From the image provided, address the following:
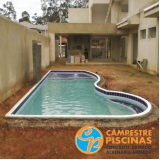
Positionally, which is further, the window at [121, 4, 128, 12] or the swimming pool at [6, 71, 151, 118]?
the window at [121, 4, 128, 12]

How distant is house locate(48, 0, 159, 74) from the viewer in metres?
12.8

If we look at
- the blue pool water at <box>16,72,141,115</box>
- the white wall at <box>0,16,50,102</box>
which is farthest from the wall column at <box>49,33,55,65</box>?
the blue pool water at <box>16,72,141,115</box>

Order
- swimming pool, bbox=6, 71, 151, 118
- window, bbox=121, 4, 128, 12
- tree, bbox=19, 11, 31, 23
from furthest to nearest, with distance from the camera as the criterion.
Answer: tree, bbox=19, 11, 31, 23, window, bbox=121, 4, 128, 12, swimming pool, bbox=6, 71, 151, 118

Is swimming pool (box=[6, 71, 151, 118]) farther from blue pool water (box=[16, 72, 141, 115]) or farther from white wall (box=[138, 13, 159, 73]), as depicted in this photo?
white wall (box=[138, 13, 159, 73])

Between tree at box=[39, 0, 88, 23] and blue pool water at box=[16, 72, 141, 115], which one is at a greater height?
tree at box=[39, 0, 88, 23]

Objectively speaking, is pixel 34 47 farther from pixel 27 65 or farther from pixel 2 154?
pixel 2 154

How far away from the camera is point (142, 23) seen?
48.4 ft

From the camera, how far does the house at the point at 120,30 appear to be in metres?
12.8

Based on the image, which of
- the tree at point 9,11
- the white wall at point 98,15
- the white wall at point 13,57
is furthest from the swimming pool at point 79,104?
the tree at point 9,11

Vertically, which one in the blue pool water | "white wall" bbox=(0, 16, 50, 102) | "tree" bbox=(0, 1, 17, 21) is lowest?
the blue pool water

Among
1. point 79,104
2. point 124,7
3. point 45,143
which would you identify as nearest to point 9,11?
point 124,7

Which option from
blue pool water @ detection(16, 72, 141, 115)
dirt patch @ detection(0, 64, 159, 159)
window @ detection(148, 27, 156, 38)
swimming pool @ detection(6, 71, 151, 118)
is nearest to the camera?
dirt patch @ detection(0, 64, 159, 159)

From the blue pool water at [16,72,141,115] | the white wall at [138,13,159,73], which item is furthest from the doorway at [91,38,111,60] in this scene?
the blue pool water at [16,72,141,115]

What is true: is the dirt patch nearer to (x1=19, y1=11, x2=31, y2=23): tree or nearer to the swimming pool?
the swimming pool
